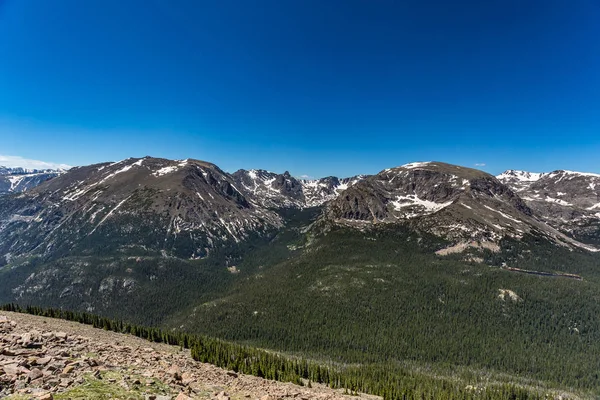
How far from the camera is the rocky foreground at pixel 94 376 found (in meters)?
24.8

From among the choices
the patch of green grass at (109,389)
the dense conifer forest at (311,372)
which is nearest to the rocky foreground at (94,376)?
the patch of green grass at (109,389)

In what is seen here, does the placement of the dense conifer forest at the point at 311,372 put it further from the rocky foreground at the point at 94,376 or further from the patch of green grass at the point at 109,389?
the patch of green grass at the point at 109,389

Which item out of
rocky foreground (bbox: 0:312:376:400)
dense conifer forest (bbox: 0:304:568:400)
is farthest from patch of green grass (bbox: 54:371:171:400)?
dense conifer forest (bbox: 0:304:568:400)

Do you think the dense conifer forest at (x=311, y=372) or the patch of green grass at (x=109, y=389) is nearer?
the patch of green grass at (x=109, y=389)

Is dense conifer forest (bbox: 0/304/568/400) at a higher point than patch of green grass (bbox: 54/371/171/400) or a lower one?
lower

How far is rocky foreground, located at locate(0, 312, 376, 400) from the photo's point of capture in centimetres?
2480

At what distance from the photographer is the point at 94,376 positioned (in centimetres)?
2972

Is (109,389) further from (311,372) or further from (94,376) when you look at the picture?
(311,372)

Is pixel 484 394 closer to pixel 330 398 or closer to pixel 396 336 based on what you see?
pixel 396 336

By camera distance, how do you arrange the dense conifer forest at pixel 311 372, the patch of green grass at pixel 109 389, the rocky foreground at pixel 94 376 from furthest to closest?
the dense conifer forest at pixel 311 372, the rocky foreground at pixel 94 376, the patch of green grass at pixel 109 389

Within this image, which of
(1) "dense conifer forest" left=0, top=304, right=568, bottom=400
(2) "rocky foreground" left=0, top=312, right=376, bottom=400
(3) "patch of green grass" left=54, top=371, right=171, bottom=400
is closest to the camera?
(3) "patch of green grass" left=54, top=371, right=171, bottom=400

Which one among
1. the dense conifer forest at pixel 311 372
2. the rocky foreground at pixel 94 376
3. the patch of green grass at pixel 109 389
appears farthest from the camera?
the dense conifer forest at pixel 311 372

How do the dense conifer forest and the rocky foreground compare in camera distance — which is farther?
the dense conifer forest

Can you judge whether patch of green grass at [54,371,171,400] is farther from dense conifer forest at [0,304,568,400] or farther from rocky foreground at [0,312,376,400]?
dense conifer forest at [0,304,568,400]
